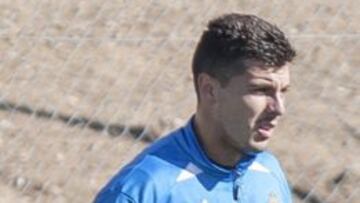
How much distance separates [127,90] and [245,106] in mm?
3143

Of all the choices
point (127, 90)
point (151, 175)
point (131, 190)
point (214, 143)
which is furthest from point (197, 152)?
point (127, 90)

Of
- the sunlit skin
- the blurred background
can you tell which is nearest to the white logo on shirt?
the sunlit skin

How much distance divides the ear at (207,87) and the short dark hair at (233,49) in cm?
2

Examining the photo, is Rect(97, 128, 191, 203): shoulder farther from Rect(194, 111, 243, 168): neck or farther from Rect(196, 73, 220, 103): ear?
Rect(196, 73, 220, 103): ear

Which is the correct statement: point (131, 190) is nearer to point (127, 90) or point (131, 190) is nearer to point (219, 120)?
point (219, 120)

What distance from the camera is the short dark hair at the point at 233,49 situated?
3.88 metres

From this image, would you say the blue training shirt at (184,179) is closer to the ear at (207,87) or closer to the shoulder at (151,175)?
the shoulder at (151,175)

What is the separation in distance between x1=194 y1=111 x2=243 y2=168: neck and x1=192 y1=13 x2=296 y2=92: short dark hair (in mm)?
154

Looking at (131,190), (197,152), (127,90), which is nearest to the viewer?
(131,190)

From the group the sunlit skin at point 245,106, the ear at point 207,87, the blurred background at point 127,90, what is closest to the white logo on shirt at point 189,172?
the sunlit skin at point 245,106

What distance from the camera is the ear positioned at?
3885 mm

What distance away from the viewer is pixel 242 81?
153 inches

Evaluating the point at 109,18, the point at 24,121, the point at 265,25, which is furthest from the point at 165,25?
the point at 265,25

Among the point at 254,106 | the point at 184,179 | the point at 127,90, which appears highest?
the point at 254,106
